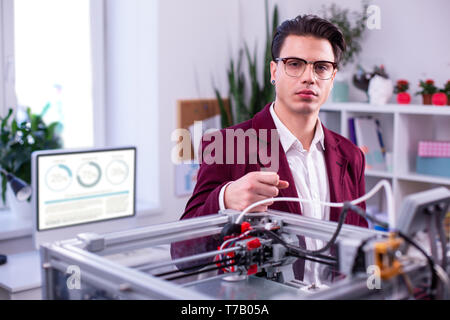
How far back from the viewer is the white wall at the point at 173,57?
3404 mm

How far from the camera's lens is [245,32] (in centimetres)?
395

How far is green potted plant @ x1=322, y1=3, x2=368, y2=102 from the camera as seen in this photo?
3.49 metres

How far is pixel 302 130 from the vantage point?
5.15 feet

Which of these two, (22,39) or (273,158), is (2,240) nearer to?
(22,39)

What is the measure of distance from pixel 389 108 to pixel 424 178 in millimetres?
443

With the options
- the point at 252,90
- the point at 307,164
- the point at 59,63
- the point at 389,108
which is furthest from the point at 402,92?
the point at 59,63

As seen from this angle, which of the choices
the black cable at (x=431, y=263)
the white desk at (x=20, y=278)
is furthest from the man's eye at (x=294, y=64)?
the white desk at (x=20, y=278)

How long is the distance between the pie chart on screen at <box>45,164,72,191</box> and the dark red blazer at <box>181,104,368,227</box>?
1.22 metres

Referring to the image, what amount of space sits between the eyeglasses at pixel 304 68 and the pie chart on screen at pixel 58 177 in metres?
1.49

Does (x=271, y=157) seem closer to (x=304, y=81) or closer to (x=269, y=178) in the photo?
(x=304, y=81)

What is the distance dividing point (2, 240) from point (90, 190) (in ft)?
1.99

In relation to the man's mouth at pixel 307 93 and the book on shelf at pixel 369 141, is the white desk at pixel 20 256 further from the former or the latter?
the book on shelf at pixel 369 141

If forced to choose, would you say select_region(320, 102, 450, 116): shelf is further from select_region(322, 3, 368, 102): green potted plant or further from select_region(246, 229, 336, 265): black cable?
select_region(246, 229, 336, 265): black cable
